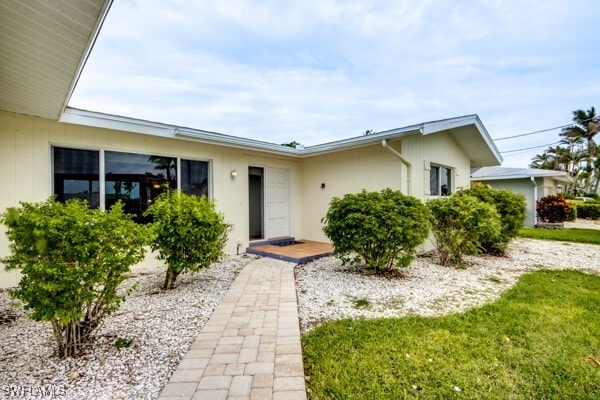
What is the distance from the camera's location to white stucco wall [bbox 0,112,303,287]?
4461mm

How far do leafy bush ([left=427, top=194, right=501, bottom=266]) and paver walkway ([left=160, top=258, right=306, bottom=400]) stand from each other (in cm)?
368

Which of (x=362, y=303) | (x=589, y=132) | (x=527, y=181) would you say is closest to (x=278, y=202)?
(x=362, y=303)

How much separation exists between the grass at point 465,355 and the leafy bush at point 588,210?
2133cm

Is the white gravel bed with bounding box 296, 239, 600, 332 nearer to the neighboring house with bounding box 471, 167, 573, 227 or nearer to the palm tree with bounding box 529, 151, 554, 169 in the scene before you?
the neighboring house with bounding box 471, 167, 573, 227

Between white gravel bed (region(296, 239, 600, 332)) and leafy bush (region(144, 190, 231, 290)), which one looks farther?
leafy bush (region(144, 190, 231, 290))

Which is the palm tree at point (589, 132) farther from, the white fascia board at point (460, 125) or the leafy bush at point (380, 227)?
the leafy bush at point (380, 227)

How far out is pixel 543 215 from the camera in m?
13.0

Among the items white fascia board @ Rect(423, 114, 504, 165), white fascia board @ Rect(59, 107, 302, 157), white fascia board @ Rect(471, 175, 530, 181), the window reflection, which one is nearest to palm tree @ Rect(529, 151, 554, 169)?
white fascia board @ Rect(471, 175, 530, 181)

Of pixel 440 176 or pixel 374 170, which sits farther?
pixel 440 176

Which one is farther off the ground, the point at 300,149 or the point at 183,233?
the point at 300,149

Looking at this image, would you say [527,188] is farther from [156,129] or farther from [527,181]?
[156,129]

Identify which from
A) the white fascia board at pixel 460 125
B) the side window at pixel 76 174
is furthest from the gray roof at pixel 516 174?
the side window at pixel 76 174

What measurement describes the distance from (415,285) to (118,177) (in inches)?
232

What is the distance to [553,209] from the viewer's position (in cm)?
1264
